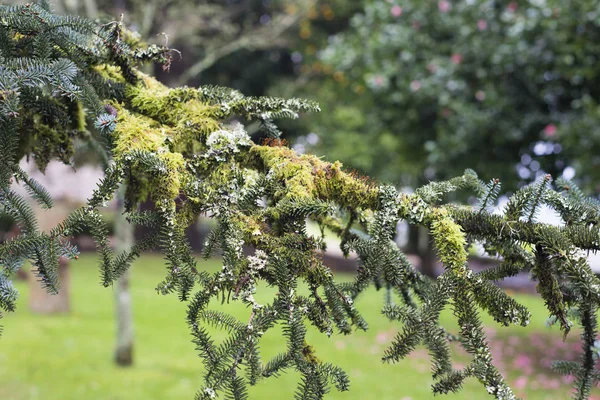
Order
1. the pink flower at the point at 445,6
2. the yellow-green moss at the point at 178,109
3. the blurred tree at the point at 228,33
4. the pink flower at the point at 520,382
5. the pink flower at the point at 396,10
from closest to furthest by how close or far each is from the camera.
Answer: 1. the yellow-green moss at the point at 178,109
2. the pink flower at the point at 520,382
3. the pink flower at the point at 445,6
4. the pink flower at the point at 396,10
5. the blurred tree at the point at 228,33

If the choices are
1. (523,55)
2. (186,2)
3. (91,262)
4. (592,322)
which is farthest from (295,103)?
(91,262)

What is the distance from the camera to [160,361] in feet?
27.2

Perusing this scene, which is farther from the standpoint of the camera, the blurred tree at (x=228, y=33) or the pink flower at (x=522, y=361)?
the blurred tree at (x=228, y=33)

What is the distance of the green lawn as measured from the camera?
707 centimetres

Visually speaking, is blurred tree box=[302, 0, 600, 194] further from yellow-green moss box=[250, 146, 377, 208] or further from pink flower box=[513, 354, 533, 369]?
yellow-green moss box=[250, 146, 377, 208]

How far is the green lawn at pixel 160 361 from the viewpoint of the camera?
707 cm

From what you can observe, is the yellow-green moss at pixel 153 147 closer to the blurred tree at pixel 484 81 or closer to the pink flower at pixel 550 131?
the blurred tree at pixel 484 81

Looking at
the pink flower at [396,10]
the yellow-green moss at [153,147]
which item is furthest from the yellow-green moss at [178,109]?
the pink flower at [396,10]

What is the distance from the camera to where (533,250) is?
1.51m

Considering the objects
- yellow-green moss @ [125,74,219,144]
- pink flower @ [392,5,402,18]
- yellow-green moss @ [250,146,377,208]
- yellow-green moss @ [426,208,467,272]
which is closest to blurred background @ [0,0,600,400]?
pink flower @ [392,5,402,18]

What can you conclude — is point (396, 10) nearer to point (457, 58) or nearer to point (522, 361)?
point (457, 58)

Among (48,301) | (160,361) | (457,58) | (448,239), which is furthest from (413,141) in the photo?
(448,239)

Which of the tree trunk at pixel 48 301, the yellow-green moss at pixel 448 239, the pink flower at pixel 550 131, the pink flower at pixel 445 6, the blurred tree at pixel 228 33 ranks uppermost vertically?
the blurred tree at pixel 228 33

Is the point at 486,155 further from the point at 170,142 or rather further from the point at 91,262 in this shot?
the point at 91,262
